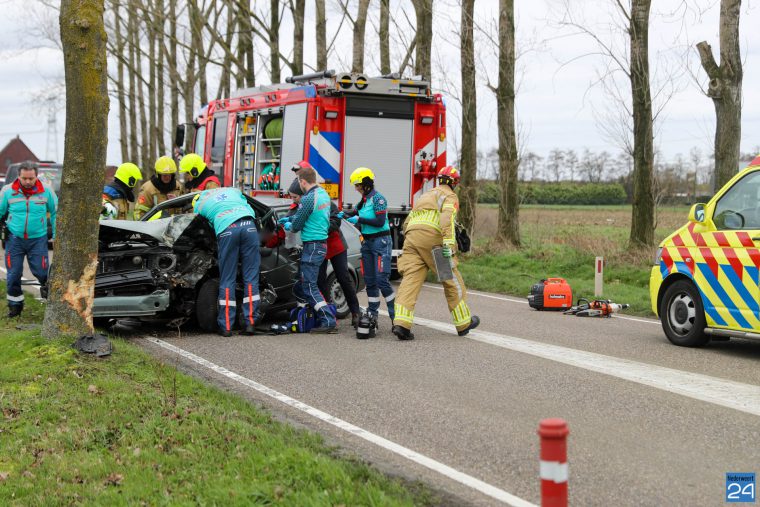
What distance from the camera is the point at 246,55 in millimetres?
31484

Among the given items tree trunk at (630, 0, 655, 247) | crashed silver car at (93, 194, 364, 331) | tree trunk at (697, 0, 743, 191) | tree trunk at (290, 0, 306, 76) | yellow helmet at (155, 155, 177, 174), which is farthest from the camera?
tree trunk at (290, 0, 306, 76)

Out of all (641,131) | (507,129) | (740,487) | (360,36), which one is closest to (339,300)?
(740,487)

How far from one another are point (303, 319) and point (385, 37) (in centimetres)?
1581

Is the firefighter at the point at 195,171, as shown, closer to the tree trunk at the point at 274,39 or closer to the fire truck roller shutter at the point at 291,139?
the fire truck roller shutter at the point at 291,139

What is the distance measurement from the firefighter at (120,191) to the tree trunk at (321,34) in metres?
13.1

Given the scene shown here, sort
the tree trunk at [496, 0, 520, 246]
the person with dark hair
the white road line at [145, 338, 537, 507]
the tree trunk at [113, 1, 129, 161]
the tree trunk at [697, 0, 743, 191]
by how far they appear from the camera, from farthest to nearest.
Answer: the tree trunk at [113, 1, 129, 161]
the tree trunk at [496, 0, 520, 246]
the tree trunk at [697, 0, 743, 191]
the person with dark hair
the white road line at [145, 338, 537, 507]

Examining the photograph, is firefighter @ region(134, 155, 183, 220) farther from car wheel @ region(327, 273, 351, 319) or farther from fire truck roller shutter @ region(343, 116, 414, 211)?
fire truck roller shutter @ region(343, 116, 414, 211)

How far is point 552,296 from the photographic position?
1310 cm

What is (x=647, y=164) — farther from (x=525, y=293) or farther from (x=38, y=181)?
(x=38, y=181)

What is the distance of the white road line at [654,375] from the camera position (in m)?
7.06

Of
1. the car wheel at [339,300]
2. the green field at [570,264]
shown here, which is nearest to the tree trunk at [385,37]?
the green field at [570,264]

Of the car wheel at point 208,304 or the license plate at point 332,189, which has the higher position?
the license plate at point 332,189

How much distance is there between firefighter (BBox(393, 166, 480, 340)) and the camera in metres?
10.0

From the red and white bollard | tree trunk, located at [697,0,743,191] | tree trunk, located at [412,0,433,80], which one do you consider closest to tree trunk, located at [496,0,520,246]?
tree trunk, located at [412,0,433,80]
